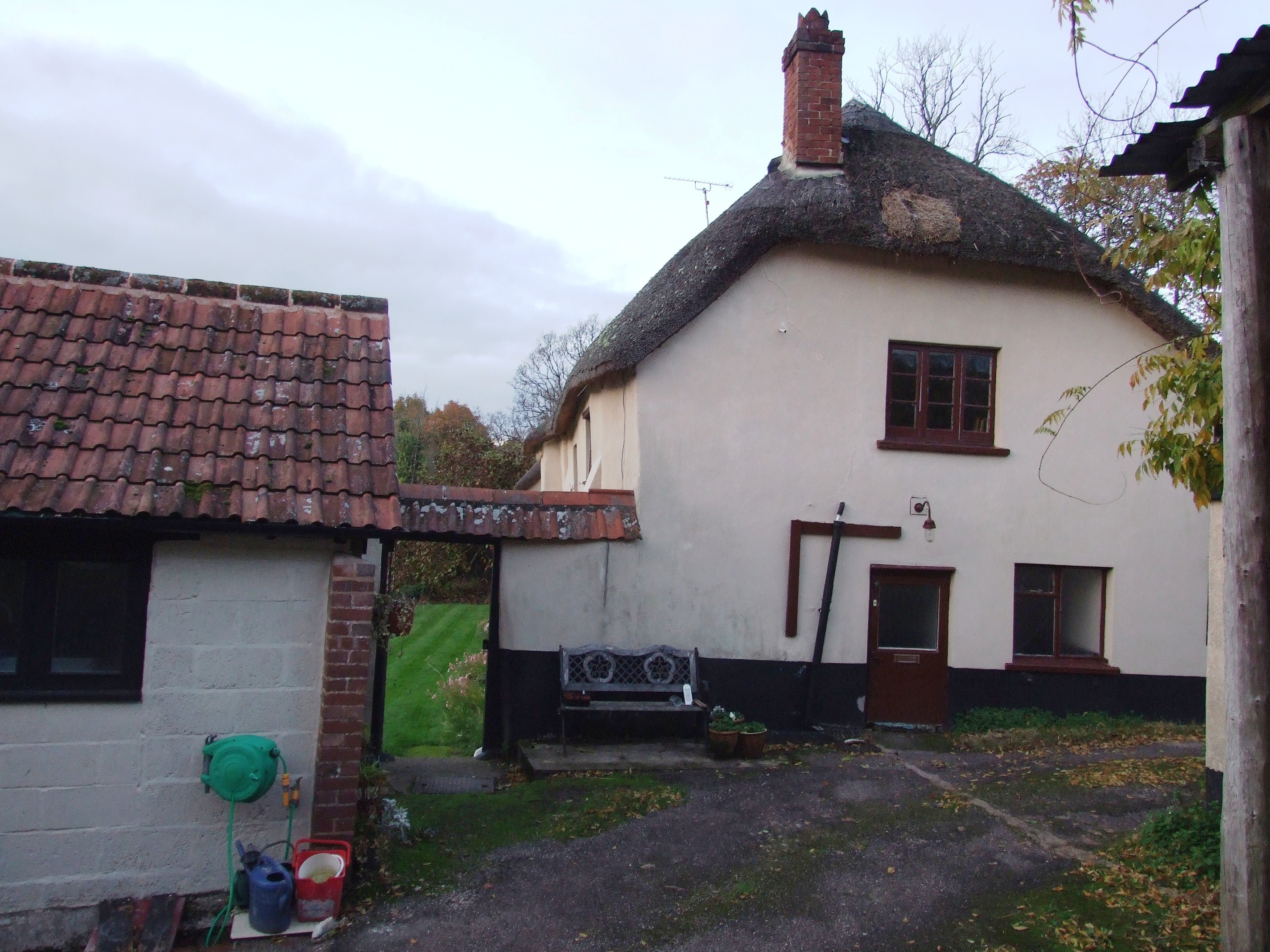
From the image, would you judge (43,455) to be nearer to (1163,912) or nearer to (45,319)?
(45,319)

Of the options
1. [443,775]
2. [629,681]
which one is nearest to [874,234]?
[629,681]

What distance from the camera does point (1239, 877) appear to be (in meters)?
4.03

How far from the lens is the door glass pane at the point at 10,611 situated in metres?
5.17

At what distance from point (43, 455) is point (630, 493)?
6.06 meters

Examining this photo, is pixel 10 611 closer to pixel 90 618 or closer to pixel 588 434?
pixel 90 618

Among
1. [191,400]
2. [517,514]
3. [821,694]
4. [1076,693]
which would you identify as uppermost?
[191,400]

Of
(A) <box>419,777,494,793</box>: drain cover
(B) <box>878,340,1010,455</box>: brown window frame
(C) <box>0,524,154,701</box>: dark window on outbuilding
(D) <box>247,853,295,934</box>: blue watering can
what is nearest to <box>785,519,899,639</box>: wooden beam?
(B) <box>878,340,1010,455</box>: brown window frame

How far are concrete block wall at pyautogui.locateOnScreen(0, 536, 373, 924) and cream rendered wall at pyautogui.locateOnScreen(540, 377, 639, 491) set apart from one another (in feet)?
17.3

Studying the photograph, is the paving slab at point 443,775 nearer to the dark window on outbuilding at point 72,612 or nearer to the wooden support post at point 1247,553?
the dark window on outbuilding at point 72,612

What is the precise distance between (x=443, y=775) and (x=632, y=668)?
6.96ft

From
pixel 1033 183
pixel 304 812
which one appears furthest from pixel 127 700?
pixel 1033 183

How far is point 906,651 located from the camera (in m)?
10.7

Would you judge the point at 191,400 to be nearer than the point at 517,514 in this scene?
Yes

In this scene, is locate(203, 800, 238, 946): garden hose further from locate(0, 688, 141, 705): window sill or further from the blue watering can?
locate(0, 688, 141, 705): window sill
